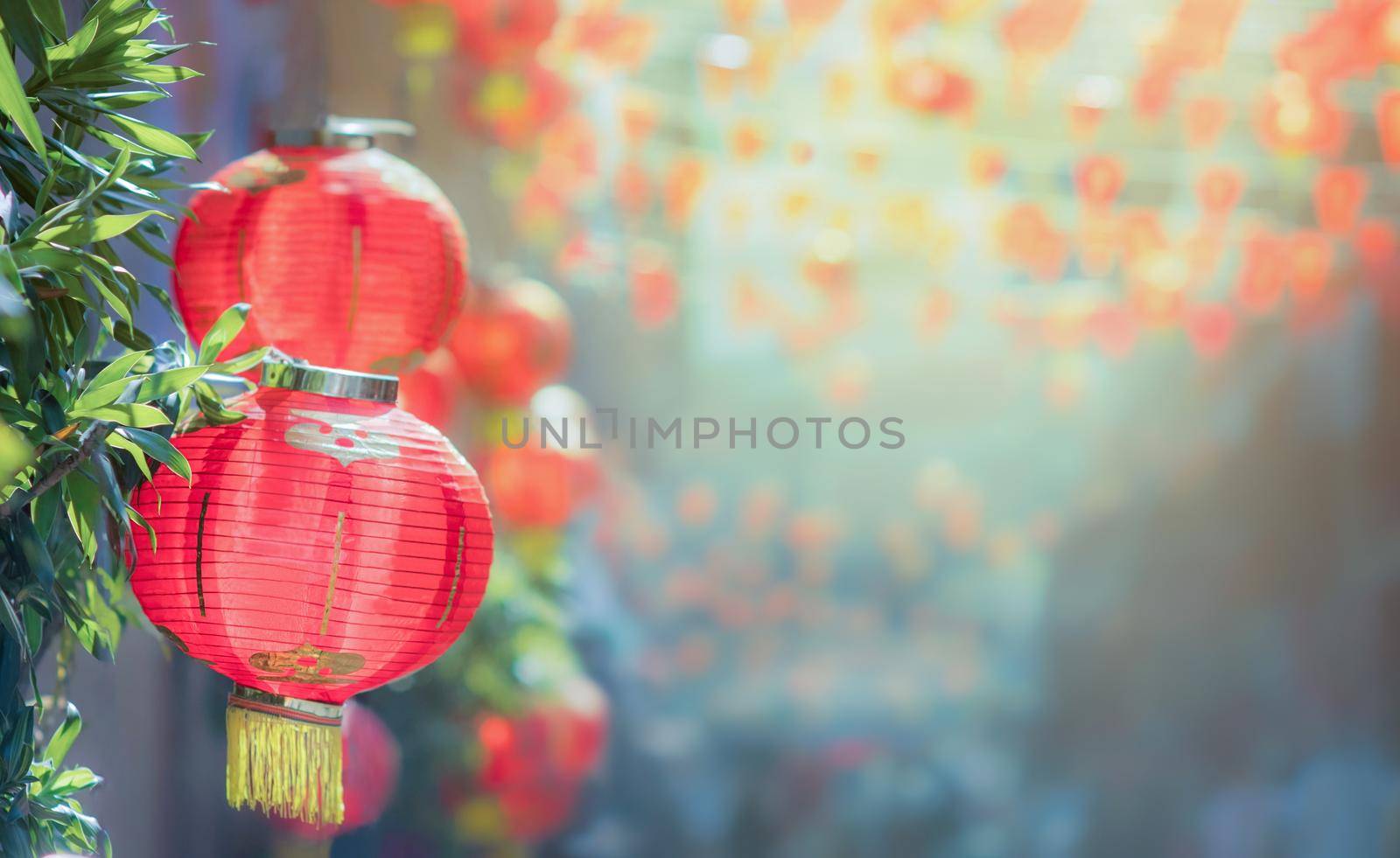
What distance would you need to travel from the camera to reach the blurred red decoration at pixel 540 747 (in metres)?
1.77

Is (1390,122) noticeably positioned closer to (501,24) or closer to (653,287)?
(653,287)

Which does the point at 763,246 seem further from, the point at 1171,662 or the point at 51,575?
the point at 51,575

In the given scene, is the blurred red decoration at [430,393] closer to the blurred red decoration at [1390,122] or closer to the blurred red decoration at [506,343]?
the blurred red decoration at [506,343]

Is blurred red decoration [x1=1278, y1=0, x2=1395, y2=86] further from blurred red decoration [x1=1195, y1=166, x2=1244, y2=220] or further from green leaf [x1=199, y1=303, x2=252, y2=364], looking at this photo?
green leaf [x1=199, y1=303, x2=252, y2=364]

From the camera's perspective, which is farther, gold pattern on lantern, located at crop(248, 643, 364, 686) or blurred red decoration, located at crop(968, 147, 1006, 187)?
blurred red decoration, located at crop(968, 147, 1006, 187)

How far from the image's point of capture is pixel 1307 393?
3.13m

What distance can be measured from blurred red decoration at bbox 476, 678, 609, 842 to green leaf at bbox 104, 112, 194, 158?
1134 millimetres

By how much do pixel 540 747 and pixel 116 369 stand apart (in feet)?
4.08

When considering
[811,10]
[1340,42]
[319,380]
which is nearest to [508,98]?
[811,10]

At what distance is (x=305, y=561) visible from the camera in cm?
74

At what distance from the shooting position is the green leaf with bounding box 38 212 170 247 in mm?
637

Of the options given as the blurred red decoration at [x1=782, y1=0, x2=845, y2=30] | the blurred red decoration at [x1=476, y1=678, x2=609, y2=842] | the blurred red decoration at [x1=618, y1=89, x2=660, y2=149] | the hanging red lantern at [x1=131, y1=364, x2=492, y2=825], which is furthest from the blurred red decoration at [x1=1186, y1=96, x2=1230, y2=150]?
the hanging red lantern at [x1=131, y1=364, x2=492, y2=825]

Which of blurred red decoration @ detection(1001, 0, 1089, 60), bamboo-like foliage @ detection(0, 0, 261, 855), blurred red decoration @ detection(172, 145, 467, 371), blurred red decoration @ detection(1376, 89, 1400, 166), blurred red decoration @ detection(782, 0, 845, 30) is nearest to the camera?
bamboo-like foliage @ detection(0, 0, 261, 855)

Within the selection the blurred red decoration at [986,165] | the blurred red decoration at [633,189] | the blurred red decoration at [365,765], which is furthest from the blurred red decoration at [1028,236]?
the blurred red decoration at [365,765]
